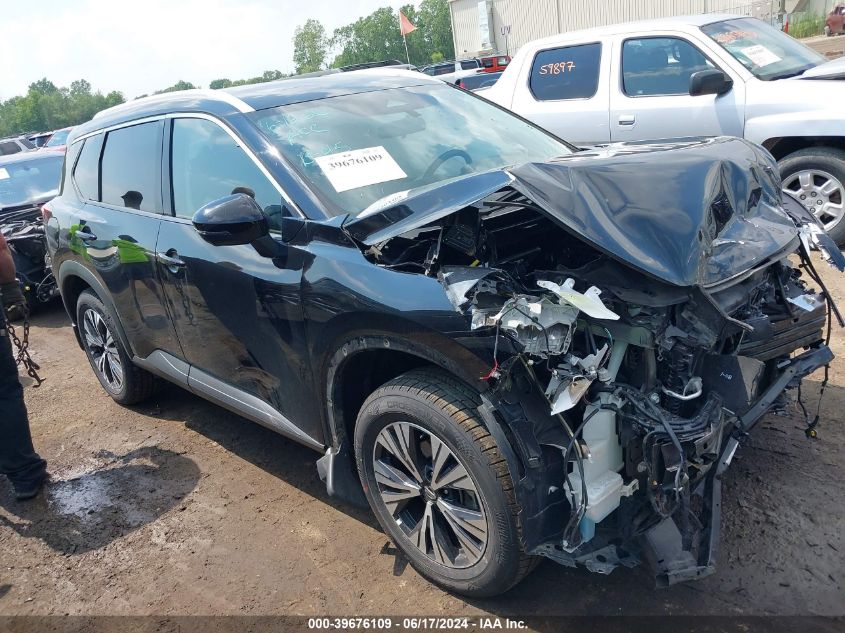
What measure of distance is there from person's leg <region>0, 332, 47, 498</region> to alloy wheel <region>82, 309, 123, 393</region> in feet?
2.59

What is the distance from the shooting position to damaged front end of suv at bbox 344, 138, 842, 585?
2.27 meters

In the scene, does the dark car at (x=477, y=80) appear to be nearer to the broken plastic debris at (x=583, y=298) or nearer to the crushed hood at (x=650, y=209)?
the crushed hood at (x=650, y=209)

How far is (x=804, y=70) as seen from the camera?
6.39 m

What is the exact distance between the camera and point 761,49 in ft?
21.3

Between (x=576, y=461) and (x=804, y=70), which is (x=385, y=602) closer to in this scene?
(x=576, y=461)

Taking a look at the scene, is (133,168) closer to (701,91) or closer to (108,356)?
(108,356)

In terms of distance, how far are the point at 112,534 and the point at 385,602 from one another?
1630 mm

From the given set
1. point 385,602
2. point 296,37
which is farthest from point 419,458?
point 296,37

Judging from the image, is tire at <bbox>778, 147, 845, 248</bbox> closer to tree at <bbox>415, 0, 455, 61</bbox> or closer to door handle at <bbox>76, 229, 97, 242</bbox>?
door handle at <bbox>76, 229, 97, 242</bbox>

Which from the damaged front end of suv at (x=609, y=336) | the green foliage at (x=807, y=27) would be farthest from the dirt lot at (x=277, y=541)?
the green foliage at (x=807, y=27)

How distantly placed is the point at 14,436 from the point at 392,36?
9538cm

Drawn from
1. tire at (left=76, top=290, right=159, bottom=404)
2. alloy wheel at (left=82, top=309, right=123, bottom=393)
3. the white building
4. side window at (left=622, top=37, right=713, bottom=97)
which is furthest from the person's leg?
the white building

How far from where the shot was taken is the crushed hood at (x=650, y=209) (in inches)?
92.5

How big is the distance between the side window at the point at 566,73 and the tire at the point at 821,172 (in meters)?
1.94
